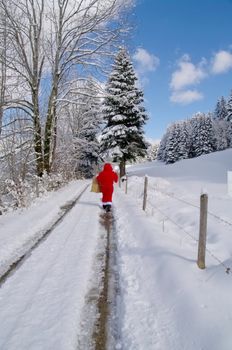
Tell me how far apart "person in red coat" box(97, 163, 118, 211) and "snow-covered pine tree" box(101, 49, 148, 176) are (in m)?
18.5

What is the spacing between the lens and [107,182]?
13.4 meters

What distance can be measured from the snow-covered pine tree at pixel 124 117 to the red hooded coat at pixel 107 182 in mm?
18521

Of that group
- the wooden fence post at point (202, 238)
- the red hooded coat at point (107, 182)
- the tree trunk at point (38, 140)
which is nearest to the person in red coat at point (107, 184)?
the red hooded coat at point (107, 182)

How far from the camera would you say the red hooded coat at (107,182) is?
1276 centimetres

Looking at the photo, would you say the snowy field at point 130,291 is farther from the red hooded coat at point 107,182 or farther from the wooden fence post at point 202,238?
the red hooded coat at point 107,182

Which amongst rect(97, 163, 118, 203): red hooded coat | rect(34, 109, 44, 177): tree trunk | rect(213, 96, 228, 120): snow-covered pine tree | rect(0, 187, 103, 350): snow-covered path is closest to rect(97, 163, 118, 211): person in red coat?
rect(97, 163, 118, 203): red hooded coat

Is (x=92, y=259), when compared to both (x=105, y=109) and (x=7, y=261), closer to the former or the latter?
(x=7, y=261)

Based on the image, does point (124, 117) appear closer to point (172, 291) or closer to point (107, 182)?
point (107, 182)

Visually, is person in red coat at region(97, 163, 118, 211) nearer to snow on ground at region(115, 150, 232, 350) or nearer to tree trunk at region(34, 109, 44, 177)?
snow on ground at region(115, 150, 232, 350)

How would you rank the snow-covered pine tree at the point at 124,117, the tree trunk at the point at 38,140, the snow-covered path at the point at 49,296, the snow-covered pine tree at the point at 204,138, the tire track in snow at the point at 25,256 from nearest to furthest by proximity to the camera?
the snow-covered path at the point at 49,296
the tire track in snow at the point at 25,256
the tree trunk at the point at 38,140
the snow-covered pine tree at the point at 124,117
the snow-covered pine tree at the point at 204,138

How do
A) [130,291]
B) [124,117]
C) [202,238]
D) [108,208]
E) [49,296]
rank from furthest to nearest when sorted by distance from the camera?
[124,117] → [108,208] → [202,238] → [130,291] → [49,296]

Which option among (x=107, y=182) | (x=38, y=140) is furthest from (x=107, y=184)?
(x=38, y=140)

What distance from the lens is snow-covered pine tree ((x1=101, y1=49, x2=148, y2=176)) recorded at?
32656mm

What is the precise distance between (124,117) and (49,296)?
29452mm
